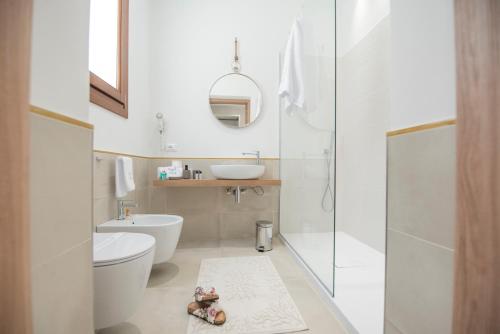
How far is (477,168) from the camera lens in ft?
1.59

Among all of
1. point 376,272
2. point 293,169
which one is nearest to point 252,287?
point 376,272

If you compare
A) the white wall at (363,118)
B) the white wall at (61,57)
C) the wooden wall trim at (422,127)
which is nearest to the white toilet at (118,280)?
the white wall at (61,57)

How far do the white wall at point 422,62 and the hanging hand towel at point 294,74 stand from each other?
1.08m

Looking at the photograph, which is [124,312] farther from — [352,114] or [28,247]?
[352,114]

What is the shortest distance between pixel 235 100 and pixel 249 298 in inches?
73.9

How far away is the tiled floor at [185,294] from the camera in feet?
3.67

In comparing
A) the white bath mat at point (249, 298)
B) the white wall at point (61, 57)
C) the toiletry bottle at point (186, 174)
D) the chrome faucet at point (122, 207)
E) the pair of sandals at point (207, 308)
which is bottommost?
the white bath mat at point (249, 298)

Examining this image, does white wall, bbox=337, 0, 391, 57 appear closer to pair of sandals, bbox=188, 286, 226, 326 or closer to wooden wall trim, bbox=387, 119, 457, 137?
wooden wall trim, bbox=387, 119, 457, 137

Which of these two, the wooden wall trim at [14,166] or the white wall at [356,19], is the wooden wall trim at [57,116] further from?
the white wall at [356,19]

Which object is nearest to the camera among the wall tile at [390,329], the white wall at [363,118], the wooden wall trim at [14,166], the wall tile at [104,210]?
the wooden wall trim at [14,166]

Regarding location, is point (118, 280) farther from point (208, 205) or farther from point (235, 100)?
point (235, 100)

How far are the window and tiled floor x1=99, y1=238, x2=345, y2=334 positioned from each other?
49.9 inches

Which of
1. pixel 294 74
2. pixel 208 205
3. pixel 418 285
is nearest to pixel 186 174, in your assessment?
pixel 208 205

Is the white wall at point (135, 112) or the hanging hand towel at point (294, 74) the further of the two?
the hanging hand towel at point (294, 74)
